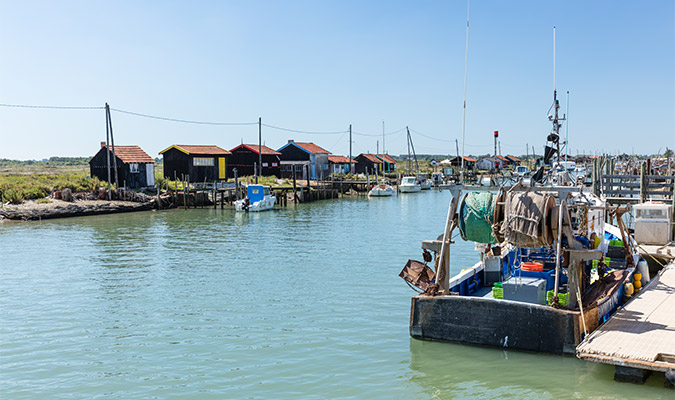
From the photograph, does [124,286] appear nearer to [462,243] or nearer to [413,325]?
[413,325]

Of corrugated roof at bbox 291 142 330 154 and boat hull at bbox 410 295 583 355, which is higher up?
corrugated roof at bbox 291 142 330 154

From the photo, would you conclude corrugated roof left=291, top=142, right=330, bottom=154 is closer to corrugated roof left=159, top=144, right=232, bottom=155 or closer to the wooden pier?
corrugated roof left=159, top=144, right=232, bottom=155

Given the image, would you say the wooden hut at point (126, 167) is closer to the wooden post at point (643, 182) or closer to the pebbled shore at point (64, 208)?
the pebbled shore at point (64, 208)

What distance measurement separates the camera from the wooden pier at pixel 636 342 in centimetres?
916

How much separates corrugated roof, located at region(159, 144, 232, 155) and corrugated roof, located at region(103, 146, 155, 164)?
15.5ft

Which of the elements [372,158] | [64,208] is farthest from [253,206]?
[372,158]

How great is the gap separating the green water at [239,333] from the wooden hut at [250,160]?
40.6 m

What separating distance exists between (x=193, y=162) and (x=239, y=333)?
50229 mm

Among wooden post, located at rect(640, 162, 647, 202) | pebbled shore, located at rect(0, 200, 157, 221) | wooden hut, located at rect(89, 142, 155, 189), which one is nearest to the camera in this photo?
wooden post, located at rect(640, 162, 647, 202)

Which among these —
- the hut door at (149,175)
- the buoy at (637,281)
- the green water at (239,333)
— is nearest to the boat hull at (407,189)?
the hut door at (149,175)

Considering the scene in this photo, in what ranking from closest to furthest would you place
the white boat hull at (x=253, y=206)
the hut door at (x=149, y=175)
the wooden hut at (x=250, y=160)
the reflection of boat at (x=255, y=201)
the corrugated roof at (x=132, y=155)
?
the white boat hull at (x=253, y=206) < the reflection of boat at (x=255, y=201) < the corrugated roof at (x=132, y=155) < the hut door at (x=149, y=175) < the wooden hut at (x=250, y=160)

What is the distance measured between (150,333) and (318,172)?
68414 mm

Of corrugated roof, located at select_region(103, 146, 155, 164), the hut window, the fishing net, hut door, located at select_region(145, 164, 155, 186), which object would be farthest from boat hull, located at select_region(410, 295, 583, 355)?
the hut window

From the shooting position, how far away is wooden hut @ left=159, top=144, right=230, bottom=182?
6131 centimetres
